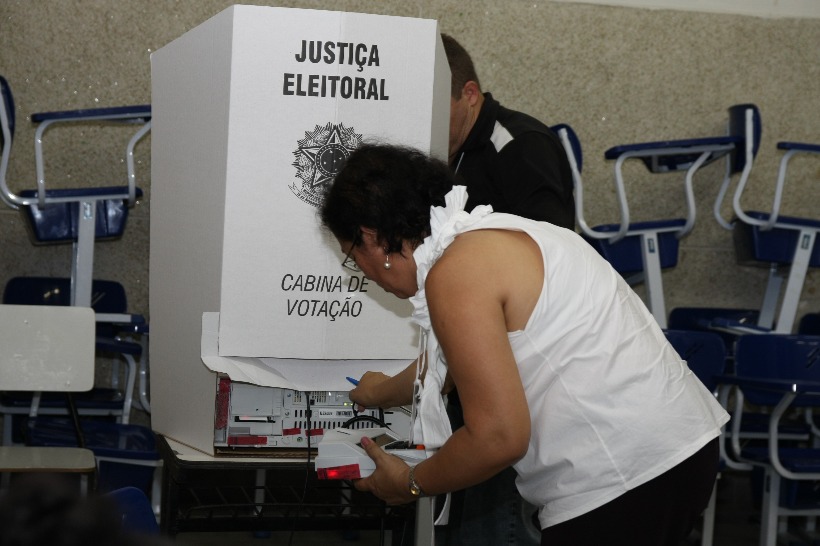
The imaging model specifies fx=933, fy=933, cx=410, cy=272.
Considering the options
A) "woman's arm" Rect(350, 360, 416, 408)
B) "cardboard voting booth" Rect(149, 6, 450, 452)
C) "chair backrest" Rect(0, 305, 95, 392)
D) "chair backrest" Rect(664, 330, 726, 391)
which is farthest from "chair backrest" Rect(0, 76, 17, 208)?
"chair backrest" Rect(664, 330, 726, 391)

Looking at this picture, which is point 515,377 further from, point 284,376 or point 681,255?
point 681,255

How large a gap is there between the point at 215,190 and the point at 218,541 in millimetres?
1952

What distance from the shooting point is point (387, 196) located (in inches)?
51.3

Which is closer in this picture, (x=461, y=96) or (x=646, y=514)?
(x=646, y=514)

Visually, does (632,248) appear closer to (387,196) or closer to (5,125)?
(5,125)

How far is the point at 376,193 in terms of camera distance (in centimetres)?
130

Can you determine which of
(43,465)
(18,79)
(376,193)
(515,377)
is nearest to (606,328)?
(515,377)

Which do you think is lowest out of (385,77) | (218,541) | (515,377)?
(218,541)

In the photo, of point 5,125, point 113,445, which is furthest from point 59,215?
point 113,445

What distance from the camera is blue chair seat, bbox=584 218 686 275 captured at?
13.3 ft

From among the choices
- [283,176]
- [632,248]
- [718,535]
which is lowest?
[718,535]

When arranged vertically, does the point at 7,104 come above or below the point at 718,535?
above

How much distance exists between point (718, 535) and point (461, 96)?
7.75 ft

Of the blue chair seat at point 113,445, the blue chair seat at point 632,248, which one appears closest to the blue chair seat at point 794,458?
the blue chair seat at point 632,248
